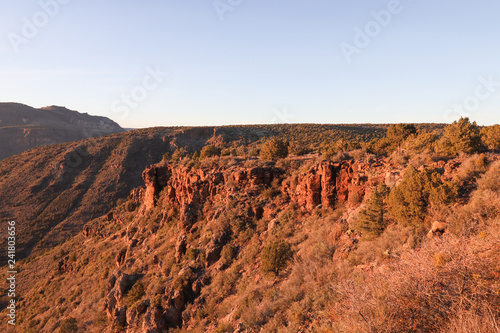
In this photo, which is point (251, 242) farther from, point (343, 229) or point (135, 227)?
point (135, 227)

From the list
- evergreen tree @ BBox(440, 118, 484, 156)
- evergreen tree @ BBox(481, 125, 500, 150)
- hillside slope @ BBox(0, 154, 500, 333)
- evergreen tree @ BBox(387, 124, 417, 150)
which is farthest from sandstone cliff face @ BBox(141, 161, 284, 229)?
evergreen tree @ BBox(481, 125, 500, 150)

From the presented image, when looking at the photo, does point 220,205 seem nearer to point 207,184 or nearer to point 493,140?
point 207,184

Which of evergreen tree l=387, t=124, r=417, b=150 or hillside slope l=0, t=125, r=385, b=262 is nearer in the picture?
evergreen tree l=387, t=124, r=417, b=150

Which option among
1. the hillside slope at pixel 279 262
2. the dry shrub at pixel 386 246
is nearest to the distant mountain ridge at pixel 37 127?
the hillside slope at pixel 279 262

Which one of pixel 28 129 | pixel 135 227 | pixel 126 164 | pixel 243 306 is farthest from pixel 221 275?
pixel 28 129

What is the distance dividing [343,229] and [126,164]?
63.1m

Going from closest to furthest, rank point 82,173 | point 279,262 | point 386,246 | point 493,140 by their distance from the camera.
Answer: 1. point 386,246
2. point 279,262
3. point 493,140
4. point 82,173

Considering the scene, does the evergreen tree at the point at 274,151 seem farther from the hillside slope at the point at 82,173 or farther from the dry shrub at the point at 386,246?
the hillside slope at the point at 82,173

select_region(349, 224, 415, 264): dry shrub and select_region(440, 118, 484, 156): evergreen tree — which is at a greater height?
select_region(440, 118, 484, 156): evergreen tree

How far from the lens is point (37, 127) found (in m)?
127

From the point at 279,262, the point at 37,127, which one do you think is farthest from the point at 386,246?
the point at 37,127

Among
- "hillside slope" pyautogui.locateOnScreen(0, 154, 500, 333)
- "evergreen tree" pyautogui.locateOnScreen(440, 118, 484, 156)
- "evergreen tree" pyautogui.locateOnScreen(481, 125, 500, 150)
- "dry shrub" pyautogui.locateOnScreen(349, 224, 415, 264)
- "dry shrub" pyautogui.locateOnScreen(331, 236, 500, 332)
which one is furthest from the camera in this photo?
"evergreen tree" pyautogui.locateOnScreen(481, 125, 500, 150)

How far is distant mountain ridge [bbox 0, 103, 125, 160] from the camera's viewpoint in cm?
11438

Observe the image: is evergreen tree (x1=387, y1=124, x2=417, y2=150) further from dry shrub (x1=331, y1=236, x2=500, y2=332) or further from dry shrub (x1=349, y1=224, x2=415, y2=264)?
dry shrub (x1=331, y1=236, x2=500, y2=332)
